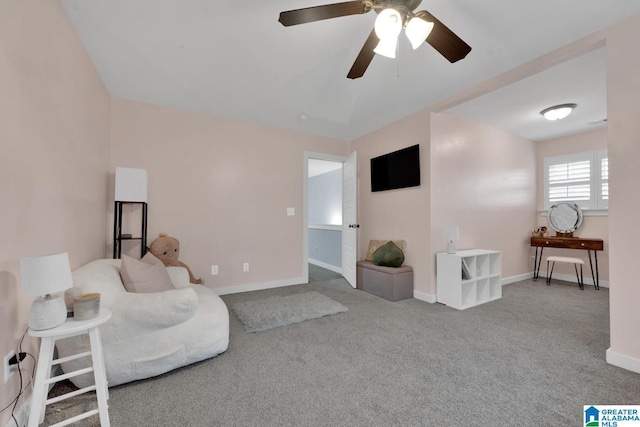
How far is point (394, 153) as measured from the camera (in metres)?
3.86

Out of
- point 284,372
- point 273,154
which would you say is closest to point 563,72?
point 273,154

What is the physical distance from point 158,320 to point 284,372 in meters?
0.89

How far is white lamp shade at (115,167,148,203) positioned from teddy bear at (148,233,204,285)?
53 centimetres

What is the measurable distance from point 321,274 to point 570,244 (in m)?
4.01

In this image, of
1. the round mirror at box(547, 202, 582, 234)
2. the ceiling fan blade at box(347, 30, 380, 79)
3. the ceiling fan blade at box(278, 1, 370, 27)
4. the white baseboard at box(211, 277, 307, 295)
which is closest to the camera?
the ceiling fan blade at box(278, 1, 370, 27)

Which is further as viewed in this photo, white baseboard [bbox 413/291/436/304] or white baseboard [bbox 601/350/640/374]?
white baseboard [bbox 413/291/436/304]

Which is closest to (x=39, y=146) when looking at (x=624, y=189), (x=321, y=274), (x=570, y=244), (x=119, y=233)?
(x=119, y=233)

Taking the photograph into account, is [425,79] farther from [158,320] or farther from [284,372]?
[158,320]

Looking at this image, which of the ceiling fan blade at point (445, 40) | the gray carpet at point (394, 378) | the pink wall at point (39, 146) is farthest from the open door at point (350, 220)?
the pink wall at point (39, 146)

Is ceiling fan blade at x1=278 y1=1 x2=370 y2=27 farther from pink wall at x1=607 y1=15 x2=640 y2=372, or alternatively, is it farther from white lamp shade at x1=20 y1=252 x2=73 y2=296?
pink wall at x1=607 y1=15 x2=640 y2=372

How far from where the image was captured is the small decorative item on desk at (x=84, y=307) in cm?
131

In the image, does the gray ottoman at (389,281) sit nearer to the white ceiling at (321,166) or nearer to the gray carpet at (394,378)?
the gray carpet at (394,378)

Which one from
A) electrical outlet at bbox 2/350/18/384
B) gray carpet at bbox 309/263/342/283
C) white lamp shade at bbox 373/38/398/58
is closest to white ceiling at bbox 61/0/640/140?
white lamp shade at bbox 373/38/398/58

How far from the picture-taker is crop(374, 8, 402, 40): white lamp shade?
1.48 meters
